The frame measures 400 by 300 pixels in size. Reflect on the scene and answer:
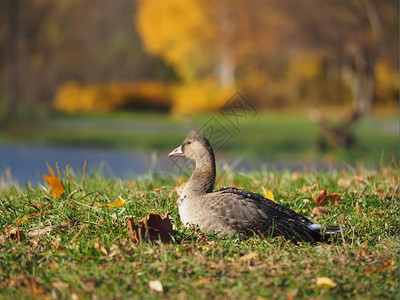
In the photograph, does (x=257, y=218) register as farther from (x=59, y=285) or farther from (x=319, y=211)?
(x=59, y=285)

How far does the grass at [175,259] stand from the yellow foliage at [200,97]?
24.1 meters

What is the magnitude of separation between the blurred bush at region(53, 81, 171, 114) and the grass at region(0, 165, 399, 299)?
2586 centimetres

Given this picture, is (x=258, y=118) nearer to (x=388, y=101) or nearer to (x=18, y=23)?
(x=388, y=101)

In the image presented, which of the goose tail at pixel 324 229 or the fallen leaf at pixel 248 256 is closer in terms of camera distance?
the fallen leaf at pixel 248 256

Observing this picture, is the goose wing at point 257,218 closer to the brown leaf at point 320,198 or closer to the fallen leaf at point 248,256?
the fallen leaf at point 248,256

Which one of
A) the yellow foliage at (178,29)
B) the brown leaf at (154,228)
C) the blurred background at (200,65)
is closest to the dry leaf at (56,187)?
the brown leaf at (154,228)

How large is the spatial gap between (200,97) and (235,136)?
16887 millimetres

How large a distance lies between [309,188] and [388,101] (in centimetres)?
3101

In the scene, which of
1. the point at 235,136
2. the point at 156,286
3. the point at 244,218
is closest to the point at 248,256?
the point at 244,218

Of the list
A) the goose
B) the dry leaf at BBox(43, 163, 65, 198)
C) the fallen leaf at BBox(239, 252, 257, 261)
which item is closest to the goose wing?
the goose

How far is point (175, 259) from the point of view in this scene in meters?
3.57

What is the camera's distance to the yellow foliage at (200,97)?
2994cm

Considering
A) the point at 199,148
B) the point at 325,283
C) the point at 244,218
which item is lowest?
the point at 325,283

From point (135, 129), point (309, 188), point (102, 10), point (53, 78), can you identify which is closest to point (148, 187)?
point (309, 188)
